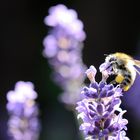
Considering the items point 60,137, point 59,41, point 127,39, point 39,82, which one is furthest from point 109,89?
point 127,39

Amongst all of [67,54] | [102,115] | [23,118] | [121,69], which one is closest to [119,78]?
[121,69]

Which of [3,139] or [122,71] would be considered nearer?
[122,71]

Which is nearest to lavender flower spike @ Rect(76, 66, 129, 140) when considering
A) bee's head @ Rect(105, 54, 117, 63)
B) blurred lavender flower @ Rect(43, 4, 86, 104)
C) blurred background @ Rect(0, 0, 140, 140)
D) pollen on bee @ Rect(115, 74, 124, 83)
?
pollen on bee @ Rect(115, 74, 124, 83)

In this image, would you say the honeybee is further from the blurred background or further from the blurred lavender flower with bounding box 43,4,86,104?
the blurred background

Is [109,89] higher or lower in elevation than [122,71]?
lower

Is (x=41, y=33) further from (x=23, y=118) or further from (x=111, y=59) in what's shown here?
(x=111, y=59)

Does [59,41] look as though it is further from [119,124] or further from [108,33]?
[108,33]

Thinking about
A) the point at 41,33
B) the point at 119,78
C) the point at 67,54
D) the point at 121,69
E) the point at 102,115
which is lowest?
the point at 102,115
